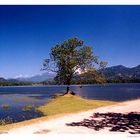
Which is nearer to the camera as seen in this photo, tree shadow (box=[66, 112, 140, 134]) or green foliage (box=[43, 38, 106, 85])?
tree shadow (box=[66, 112, 140, 134])

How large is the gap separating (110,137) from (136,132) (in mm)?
2167

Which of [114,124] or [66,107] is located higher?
[66,107]

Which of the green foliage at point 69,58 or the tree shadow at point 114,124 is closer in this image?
the tree shadow at point 114,124

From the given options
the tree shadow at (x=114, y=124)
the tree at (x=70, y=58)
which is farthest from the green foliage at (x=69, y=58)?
the tree shadow at (x=114, y=124)

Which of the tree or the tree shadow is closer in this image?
the tree shadow

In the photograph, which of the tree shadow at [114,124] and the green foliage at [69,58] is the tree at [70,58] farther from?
the tree shadow at [114,124]

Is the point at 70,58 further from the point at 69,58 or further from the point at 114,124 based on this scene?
the point at 114,124

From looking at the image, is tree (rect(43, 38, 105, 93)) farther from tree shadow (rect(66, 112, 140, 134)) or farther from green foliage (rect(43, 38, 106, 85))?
tree shadow (rect(66, 112, 140, 134))

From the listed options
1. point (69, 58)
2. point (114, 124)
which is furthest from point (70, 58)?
point (114, 124)

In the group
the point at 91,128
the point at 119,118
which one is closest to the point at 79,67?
the point at 119,118

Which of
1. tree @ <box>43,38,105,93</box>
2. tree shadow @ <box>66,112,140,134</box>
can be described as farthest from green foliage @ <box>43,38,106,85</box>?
tree shadow @ <box>66,112,140,134</box>

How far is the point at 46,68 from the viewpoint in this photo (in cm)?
7562

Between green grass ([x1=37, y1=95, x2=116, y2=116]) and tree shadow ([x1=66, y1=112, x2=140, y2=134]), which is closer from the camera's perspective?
tree shadow ([x1=66, y1=112, x2=140, y2=134])
